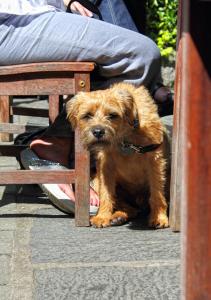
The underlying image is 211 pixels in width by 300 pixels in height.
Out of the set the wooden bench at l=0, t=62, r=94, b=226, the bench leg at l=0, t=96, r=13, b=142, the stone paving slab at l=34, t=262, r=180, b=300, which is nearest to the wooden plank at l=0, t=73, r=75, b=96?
the wooden bench at l=0, t=62, r=94, b=226

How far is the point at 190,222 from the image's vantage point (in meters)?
1.53

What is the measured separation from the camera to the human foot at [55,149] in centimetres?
445

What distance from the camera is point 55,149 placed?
4.51m

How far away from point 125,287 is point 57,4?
6.18 feet

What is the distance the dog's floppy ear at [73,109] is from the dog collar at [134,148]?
29 centimetres

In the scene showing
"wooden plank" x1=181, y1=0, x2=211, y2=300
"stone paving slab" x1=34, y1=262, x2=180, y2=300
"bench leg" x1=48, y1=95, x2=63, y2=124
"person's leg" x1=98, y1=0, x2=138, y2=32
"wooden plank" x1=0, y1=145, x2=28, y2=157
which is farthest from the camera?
"bench leg" x1=48, y1=95, x2=63, y2=124

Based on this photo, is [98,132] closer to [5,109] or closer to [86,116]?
[86,116]

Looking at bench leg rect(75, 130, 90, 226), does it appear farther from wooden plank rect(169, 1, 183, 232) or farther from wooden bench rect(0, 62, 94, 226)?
wooden plank rect(169, 1, 183, 232)

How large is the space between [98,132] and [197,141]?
92.9 inches

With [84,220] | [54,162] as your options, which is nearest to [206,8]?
[84,220]

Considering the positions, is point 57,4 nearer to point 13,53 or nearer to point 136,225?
point 13,53

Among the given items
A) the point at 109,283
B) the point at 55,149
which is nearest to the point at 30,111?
the point at 55,149

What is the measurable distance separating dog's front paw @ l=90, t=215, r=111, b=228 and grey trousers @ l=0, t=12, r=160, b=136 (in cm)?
82

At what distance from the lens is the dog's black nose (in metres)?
3.83
